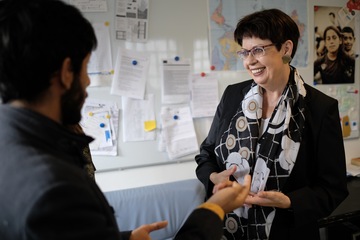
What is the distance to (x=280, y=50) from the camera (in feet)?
3.59

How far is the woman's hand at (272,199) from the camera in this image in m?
0.97

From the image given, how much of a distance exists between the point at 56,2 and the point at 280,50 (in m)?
0.86

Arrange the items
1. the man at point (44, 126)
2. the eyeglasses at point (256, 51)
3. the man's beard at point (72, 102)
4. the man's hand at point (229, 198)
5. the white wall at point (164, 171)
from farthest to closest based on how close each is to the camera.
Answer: the white wall at point (164, 171)
the eyeglasses at point (256, 51)
the man's hand at point (229, 198)
the man's beard at point (72, 102)
the man at point (44, 126)

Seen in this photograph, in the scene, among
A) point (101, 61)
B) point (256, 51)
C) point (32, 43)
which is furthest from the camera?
point (101, 61)

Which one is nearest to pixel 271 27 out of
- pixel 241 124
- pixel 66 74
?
pixel 241 124

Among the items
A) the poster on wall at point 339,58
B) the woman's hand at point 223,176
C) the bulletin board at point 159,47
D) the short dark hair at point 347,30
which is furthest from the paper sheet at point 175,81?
the short dark hair at point 347,30

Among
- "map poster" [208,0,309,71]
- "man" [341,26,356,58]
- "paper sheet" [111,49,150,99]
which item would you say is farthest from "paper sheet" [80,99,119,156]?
"man" [341,26,356,58]

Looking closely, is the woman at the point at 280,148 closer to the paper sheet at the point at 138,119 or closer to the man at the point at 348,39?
the paper sheet at the point at 138,119

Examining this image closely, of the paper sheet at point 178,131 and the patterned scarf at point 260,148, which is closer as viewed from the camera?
the patterned scarf at point 260,148

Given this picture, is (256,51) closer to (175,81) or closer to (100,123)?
(175,81)

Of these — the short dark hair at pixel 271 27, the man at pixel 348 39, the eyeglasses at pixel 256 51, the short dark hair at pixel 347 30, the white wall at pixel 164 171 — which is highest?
the short dark hair at pixel 347 30

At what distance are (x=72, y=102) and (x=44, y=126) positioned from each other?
81 mm

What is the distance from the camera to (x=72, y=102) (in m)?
0.57

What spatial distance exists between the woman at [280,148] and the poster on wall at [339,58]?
1.44 metres
